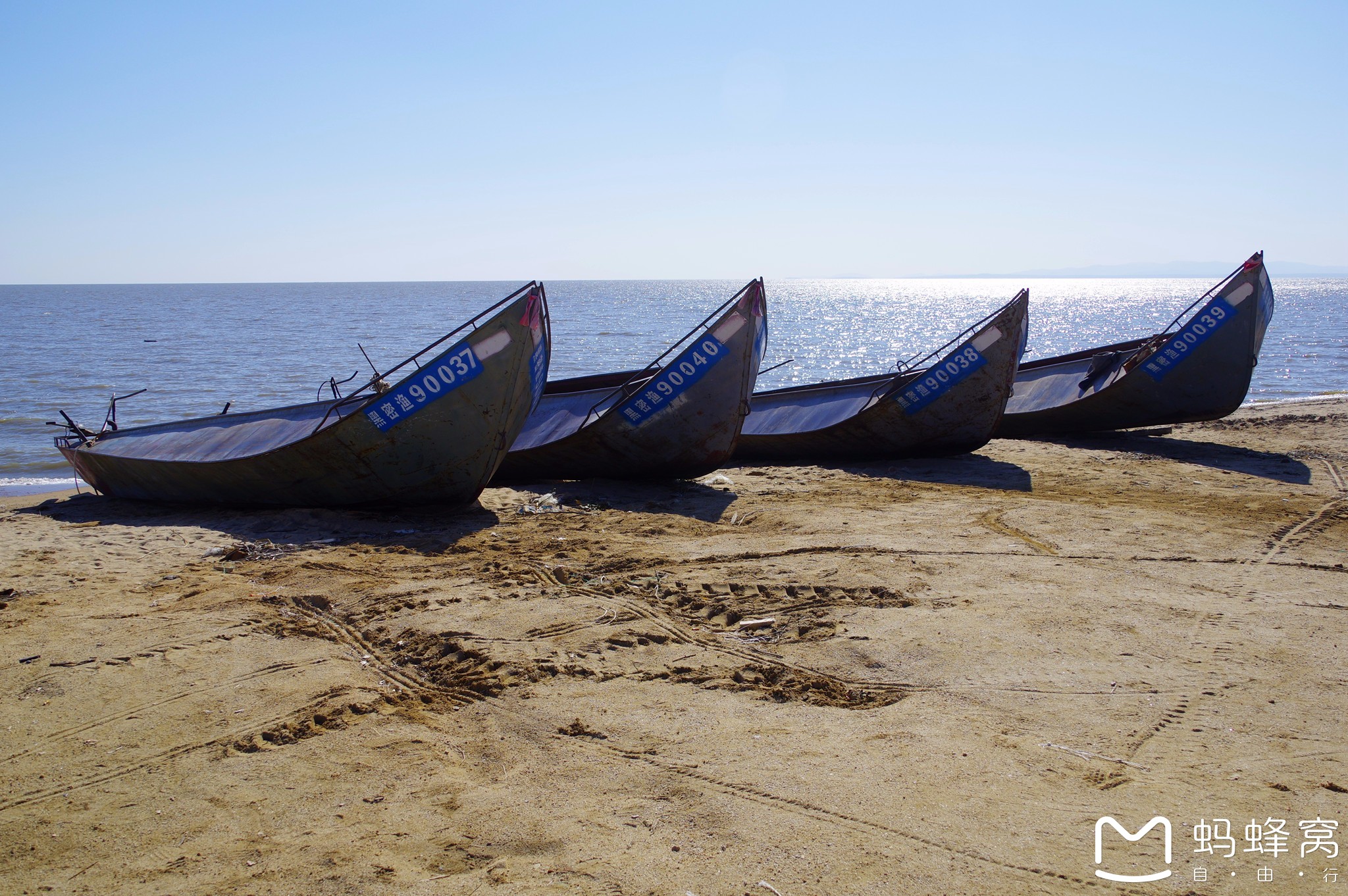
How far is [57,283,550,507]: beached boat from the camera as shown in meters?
8.16

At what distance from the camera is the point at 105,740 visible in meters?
3.87

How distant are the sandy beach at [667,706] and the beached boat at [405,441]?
0.83 meters

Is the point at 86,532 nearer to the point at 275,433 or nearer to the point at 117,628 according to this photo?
the point at 275,433

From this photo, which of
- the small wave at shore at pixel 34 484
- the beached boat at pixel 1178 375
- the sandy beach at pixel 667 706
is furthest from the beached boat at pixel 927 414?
the small wave at shore at pixel 34 484

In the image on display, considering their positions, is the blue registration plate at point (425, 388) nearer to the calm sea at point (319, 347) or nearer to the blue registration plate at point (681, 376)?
the blue registration plate at point (681, 376)

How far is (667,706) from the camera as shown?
4.23 meters

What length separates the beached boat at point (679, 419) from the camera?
997cm

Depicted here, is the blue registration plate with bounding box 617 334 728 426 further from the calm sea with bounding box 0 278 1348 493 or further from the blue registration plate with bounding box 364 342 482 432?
the calm sea with bounding box 0 278 1348 493

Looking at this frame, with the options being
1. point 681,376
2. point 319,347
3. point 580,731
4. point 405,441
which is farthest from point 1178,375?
point 319,347

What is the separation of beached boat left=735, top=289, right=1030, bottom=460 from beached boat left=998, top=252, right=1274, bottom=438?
95.4 inches

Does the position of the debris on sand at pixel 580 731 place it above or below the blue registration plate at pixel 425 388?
below

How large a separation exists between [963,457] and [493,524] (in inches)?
288

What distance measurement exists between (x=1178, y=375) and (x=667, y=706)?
40.2ft

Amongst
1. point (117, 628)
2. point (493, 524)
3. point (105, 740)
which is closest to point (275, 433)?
point (493, 524)
